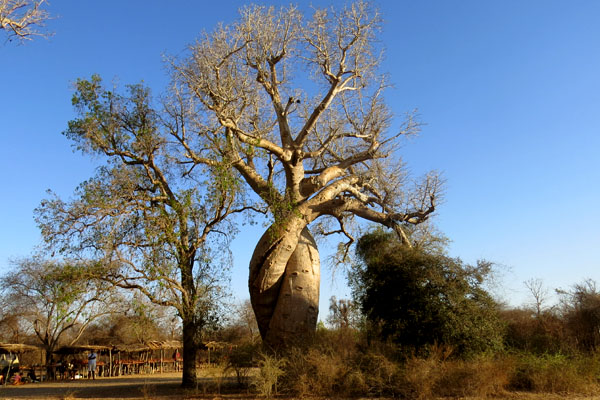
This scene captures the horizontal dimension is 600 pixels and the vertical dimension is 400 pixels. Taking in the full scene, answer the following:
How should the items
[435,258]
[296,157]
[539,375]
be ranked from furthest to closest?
[296,157], [435,258], [539,375]

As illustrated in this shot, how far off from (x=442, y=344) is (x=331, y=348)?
6.37 feet

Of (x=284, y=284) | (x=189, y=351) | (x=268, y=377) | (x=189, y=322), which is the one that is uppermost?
(x=284, y=284)

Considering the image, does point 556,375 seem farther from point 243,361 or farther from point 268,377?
point 243,361

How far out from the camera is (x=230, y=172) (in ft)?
33.1

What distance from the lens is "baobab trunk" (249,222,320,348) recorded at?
32.6 ft

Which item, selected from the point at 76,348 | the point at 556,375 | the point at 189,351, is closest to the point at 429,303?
the point at 556,375

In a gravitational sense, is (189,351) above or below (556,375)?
above

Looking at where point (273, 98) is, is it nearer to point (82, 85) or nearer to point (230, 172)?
point (230, 172)

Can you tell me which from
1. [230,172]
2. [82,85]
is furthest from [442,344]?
[82,85]

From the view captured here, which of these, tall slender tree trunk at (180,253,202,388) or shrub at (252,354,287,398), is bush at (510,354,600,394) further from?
tall slender tree trunk at (180,253,202,388)

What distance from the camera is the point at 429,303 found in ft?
28.3

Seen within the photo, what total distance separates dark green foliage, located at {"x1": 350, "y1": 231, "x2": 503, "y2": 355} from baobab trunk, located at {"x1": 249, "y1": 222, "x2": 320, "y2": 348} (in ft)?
4.25

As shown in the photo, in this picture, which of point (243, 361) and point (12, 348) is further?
point (12, 348)

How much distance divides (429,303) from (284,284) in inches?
127
